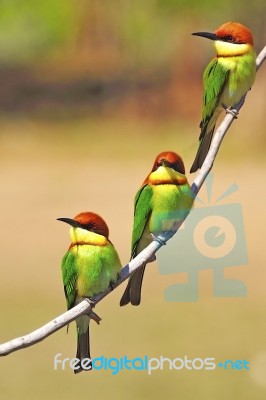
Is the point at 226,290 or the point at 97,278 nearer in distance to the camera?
the point at 97,278

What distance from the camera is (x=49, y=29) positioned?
2877 millimetres

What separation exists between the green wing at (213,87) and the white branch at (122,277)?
6 cm

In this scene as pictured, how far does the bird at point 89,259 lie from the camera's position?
5.00ft

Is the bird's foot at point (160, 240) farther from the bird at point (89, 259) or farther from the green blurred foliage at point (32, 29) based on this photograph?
the green blurred foliage at point (32, 29)

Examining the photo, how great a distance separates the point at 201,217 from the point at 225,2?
1.19m

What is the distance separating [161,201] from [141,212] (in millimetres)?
43

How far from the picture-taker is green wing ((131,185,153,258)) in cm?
155

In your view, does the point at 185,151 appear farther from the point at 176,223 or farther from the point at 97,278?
the point at 97,278

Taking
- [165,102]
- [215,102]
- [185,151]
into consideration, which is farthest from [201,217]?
[165,102]

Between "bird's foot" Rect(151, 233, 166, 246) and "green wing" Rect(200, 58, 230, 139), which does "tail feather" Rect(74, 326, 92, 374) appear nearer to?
"bird's foot" Rect(151, 233, 166, 246)

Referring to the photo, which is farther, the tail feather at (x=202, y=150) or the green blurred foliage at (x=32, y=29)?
the green blurred foliage at (x=32, y=29)

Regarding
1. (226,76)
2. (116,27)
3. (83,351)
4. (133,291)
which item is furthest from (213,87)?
(116,27)

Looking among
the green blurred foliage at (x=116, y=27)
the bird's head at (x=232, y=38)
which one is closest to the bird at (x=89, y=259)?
the bird's head at (x=232, y=38)

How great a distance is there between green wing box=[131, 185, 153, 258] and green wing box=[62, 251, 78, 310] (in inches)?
4.3
